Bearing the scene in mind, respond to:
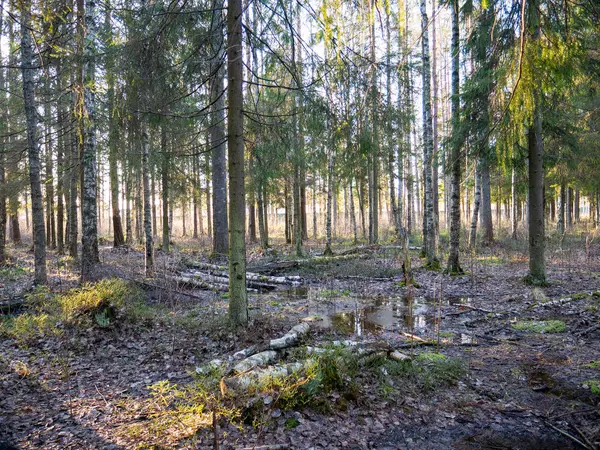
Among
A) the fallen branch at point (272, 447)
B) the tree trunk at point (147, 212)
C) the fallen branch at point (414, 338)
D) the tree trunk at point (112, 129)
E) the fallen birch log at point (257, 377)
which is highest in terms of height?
the tree trunk at point (112, 129)

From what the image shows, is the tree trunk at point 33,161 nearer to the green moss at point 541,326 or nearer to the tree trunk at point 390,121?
the tree trunk at point 390,121

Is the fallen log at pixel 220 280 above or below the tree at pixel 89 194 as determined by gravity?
below

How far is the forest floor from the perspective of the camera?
3.61 m

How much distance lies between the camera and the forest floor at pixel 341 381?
3611 mm

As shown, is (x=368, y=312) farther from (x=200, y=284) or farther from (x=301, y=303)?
(x=200, y=284)

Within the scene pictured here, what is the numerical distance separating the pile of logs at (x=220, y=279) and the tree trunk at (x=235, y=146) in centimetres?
430

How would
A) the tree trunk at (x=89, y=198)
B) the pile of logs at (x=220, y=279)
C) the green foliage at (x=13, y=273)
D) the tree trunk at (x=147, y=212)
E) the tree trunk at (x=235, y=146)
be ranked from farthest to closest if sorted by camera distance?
the green foliage at (x=13, y=273) < the pile of logs at (x=220, y=279) < the tree trunk at (x=147, y=212) < the tree trunk at (x=89, y=198) < the tree trunk at (x=235, y=146)

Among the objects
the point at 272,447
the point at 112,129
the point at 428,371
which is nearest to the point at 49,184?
the point at 112,129

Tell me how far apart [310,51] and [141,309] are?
5967 millimetres

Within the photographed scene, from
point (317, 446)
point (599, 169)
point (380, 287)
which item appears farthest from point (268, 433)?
point (599, 169)

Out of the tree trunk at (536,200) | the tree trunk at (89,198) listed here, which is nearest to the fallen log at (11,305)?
the tree trunk at (89,198)

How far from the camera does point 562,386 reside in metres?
4.65

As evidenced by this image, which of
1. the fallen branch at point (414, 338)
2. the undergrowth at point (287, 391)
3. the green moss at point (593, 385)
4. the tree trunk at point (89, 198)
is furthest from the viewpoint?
the tree trunk at point (89, 198)

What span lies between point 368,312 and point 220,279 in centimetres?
490
